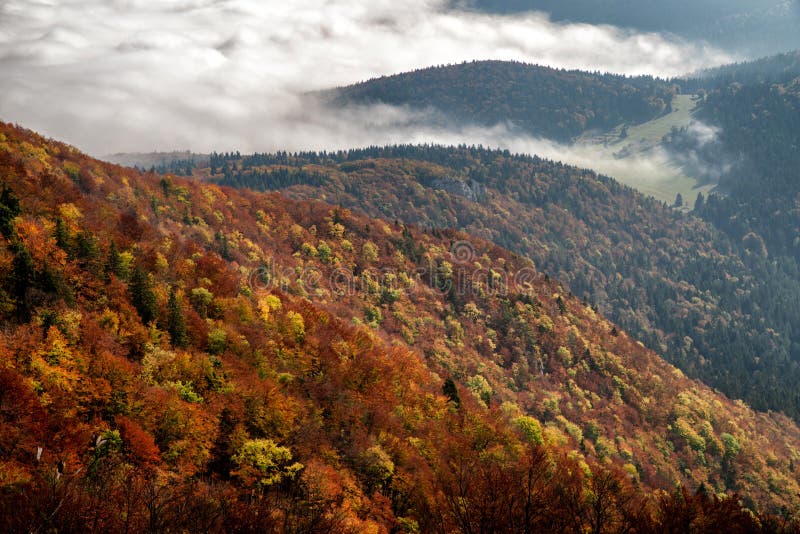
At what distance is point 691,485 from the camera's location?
154375 millimetres

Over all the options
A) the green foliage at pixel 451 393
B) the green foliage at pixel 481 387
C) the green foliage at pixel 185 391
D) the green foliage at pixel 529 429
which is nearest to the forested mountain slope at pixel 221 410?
the green foliage at pixel 185 391

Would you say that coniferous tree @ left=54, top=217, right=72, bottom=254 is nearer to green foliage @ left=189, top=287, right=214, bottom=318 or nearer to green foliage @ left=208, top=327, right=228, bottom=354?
green foliage @ left=189, top=287, right=214, bottom=318

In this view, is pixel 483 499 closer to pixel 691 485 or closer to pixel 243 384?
pixel 243 384

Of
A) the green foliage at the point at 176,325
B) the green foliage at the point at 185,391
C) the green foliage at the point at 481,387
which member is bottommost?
the green foliage at the point at 481,387

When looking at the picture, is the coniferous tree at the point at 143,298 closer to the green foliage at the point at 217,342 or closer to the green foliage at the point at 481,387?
the green foliage at the point at 217,342

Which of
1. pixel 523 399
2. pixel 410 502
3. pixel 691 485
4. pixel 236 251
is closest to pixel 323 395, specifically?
pixel 410 502

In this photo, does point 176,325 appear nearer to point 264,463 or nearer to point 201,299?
point 201,299

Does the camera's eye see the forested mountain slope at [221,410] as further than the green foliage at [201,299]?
No

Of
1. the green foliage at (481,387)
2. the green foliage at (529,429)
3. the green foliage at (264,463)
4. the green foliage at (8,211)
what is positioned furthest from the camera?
the green foliage at (481,387)

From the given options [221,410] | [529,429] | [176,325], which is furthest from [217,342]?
[529,429]

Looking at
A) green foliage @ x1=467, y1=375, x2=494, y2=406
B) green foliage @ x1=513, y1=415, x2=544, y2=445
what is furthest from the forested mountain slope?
green foliage @ x1=467, y1=375, x2=494, y2=406

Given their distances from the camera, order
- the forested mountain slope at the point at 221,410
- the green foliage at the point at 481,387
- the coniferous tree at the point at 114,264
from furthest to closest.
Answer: the green foliage at the point at 481,387
the coniferous tree at the point at 114,264
the forested mountain slope at the point at 221,410

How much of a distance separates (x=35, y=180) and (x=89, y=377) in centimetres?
4767

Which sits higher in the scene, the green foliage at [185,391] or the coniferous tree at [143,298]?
the coniferous tree at [143,298]
